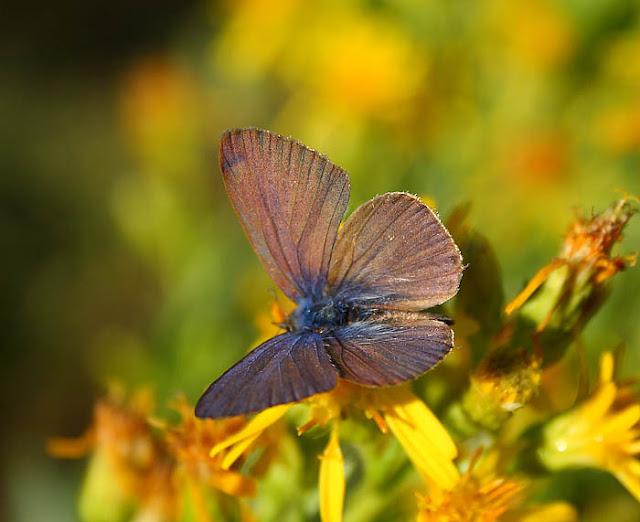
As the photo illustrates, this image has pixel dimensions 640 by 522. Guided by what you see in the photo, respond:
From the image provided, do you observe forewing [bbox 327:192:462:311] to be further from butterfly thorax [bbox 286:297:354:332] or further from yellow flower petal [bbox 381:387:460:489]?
yellow flower petal [bbox 381:387:460:489]

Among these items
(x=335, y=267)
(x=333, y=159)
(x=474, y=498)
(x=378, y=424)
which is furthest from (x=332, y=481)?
(x=333, y=159)

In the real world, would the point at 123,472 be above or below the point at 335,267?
below

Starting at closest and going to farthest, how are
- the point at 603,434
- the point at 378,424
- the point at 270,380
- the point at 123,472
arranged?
the point at 270,380, the point at 378,424, the point at 603,434, the point at 123,472

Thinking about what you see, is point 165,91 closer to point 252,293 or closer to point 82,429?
point 252,293

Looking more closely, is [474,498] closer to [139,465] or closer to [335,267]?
[335,267]

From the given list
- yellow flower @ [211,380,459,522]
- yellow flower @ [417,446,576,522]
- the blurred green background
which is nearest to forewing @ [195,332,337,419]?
yellow flower @ [211,380,459,522]
